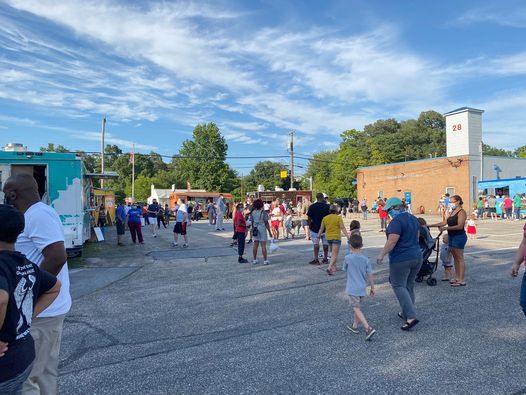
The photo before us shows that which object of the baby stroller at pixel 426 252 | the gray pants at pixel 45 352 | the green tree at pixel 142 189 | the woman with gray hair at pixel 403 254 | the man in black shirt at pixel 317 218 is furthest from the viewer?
the green tree at pixel 142 189

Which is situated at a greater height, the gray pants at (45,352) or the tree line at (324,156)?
the tree line at (324,156)

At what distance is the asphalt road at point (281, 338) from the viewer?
3.94 meters

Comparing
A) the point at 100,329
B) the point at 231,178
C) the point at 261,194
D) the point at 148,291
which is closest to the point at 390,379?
the point at 100,329

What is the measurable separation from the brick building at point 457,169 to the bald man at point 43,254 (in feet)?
120

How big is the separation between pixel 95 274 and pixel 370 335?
7.08m

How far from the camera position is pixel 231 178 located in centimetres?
6394

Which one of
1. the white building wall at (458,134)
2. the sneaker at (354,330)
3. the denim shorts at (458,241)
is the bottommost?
the sneaker at (354,330)

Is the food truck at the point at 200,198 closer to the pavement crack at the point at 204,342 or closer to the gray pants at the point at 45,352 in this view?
the pavement crack at the point at 204,342

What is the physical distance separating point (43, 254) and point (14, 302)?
772 millimetres

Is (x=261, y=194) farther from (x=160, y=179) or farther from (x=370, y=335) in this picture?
(x=160, y=179)

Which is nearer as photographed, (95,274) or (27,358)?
(27,358)

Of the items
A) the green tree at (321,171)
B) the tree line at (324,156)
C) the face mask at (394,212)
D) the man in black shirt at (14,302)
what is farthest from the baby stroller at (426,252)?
the green tree at (321,171)

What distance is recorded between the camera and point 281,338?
514 centimetres

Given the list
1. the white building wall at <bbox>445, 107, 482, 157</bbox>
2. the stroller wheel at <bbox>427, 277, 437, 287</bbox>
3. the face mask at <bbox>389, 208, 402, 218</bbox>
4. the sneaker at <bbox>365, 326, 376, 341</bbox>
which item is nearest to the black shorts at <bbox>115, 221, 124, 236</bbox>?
the stroller wheel at <bbox>427, 277, 437, 287</bbox>
